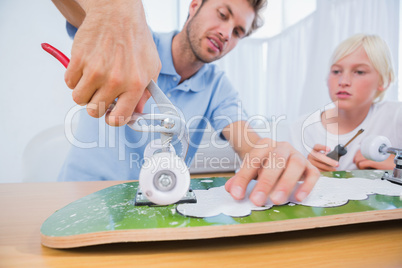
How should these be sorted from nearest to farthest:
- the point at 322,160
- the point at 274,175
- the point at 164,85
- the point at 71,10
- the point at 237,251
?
1. the point at 237,251
2. the point at 274,175
3. the point at 71,10
4. the point at 322,160
5. the point at 164,85

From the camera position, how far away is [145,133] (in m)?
1.12

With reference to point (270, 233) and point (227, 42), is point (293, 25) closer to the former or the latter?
point (227, 42)

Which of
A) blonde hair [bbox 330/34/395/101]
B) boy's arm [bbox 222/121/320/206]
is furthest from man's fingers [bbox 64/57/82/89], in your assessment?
blonde hair [bbox 330/34/395/101]

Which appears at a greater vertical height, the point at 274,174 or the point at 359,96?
the point at 359,96

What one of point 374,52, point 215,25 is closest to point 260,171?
point 215,25

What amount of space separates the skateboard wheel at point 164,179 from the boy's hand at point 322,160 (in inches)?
33.1

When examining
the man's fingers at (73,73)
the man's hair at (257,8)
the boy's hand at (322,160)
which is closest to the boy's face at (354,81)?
the boy's hand at (322,160)

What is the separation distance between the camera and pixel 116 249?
1.33ft

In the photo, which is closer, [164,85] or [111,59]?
[111,59]

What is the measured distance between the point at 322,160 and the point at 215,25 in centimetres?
79

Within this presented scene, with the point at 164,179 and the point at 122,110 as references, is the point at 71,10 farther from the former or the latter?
the point at 164,179

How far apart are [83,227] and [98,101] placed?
216 millimetres

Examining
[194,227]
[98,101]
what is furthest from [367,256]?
[98,101]

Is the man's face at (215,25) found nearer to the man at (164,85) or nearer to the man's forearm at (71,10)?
the man at (164,85)
